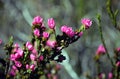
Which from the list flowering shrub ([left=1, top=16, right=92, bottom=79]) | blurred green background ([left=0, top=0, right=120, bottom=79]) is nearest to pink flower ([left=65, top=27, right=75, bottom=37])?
flowering shrub ([left=1, top=16, right=92, bottom=79])

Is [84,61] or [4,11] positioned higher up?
[4,11]

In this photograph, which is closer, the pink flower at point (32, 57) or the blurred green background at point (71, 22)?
the pink flower at point (32, 57)

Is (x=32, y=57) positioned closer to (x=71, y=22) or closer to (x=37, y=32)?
(x=37, y=32)

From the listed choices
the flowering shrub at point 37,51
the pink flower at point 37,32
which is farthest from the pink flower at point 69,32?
the pink flower at point 37,32

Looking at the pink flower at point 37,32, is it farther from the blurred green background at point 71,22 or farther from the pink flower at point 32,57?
the blurred green background at point 71,22

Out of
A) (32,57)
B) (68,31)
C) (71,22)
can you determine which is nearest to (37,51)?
(32,57)

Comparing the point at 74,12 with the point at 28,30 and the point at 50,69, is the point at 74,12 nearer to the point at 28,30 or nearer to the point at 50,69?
the point at 28,30

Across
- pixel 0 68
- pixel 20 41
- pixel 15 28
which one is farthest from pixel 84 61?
pixel 0 68

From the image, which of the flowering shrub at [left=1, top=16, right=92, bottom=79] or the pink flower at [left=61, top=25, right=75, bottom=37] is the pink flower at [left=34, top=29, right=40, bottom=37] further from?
the pink flower at [left=61, top=25, right=75, bottom=37]
